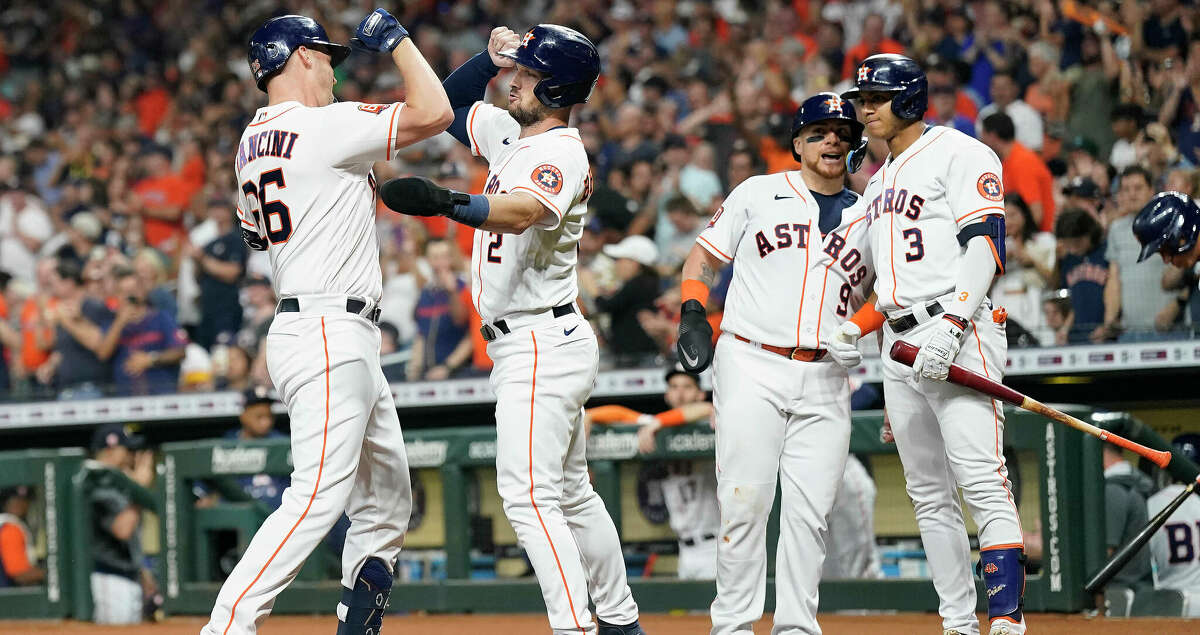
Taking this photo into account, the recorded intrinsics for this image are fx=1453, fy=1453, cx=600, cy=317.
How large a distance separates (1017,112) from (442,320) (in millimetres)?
3928

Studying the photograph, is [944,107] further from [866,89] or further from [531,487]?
[531,487]

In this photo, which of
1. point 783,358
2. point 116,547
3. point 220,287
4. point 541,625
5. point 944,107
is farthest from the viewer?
point 220,287

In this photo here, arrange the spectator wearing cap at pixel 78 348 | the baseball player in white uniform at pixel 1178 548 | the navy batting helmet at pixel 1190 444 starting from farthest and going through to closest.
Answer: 1. the spectator wearing cap at pixel 78 348
2. the navy batting helmet at pixel 1190 444
3. the baseball player in white uniform at pixel 1178 548

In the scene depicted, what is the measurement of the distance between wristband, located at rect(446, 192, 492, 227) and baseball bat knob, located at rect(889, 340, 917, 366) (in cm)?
→ 160

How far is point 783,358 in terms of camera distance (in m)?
5.06

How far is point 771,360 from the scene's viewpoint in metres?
5.07

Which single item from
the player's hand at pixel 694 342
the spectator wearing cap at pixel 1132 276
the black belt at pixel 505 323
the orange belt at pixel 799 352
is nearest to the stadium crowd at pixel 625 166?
the spectator wearing cap at pixel 1132 276

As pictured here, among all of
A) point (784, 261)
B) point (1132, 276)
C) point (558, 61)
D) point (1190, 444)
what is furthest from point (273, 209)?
point (1190, 444)

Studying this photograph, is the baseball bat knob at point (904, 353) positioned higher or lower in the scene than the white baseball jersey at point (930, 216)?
lower

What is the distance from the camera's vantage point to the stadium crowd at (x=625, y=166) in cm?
→ 793

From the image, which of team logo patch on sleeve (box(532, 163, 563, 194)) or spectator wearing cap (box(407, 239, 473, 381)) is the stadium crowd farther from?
team logo patch on sleeve (box(532, 163, 563, 194))

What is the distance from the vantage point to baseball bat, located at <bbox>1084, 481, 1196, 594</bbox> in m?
6.16

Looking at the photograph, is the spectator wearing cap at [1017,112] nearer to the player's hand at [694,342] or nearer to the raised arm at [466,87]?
the player's hand at [694,342]

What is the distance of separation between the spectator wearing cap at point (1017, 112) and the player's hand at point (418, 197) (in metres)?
5.81
